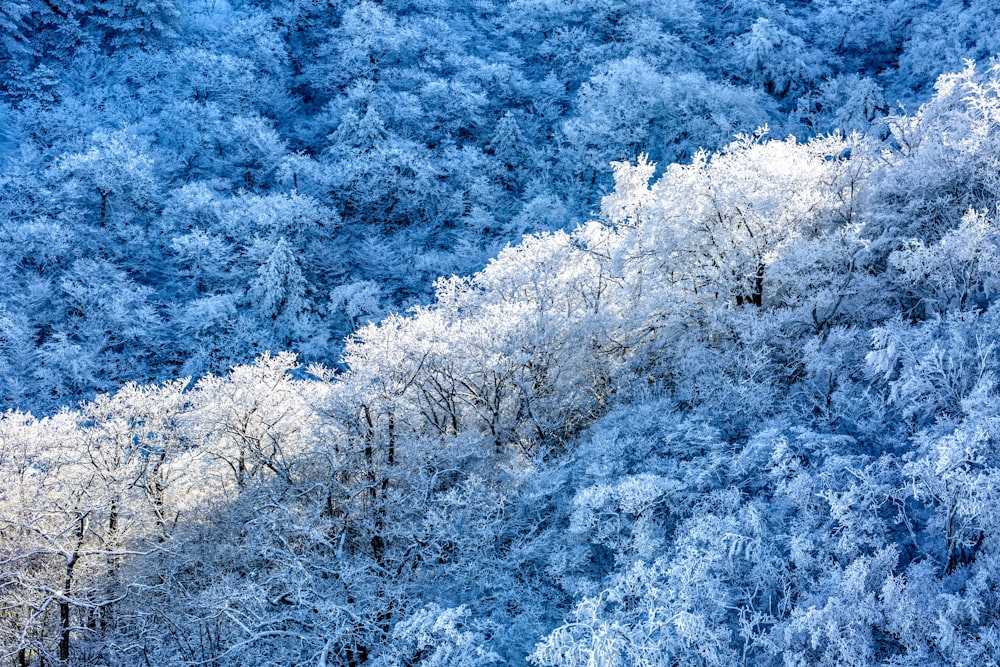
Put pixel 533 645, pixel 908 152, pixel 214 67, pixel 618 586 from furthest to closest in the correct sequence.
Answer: pixel 214 67, pixel 908 152, pixel 533 645, pixel 618 586

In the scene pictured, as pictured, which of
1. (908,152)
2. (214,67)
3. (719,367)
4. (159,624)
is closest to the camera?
(159,624)

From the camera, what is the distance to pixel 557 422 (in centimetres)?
1600

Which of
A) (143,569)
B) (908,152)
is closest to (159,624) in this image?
(143,569)

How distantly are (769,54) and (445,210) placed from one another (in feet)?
76.5

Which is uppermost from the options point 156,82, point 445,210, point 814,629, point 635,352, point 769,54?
point 156,82

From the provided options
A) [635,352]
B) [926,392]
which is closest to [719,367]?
[635,352]

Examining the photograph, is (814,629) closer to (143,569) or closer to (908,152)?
(908,152)

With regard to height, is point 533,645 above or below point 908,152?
below

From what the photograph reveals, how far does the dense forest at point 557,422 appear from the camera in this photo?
28.2 ft

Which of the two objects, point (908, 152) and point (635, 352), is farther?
point (635, 352)

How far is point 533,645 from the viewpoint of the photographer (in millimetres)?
9977

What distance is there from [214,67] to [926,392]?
47.1 metres

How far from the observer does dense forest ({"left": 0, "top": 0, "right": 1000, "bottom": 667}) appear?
338 inches

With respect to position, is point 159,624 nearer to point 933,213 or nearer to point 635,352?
point 635,352
